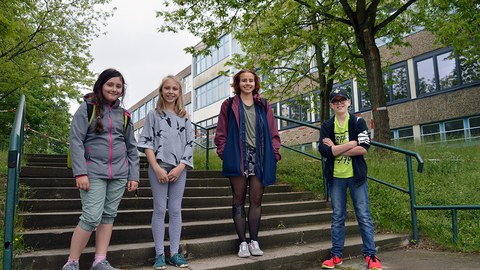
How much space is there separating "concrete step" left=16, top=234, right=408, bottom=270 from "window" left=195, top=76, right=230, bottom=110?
2553 centimetres

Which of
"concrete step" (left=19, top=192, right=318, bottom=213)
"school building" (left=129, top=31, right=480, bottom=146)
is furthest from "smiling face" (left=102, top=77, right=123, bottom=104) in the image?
"school building" (left=129, top=31, right=480, bottom=146)

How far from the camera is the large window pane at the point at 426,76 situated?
16.6 metres

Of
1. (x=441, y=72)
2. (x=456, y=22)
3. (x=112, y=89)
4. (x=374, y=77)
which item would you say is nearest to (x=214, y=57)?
(x=441, y=72)

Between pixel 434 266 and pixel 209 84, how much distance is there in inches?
1216

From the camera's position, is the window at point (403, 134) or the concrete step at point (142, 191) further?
the window at point (403, 134)

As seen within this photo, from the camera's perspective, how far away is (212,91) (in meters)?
33.1

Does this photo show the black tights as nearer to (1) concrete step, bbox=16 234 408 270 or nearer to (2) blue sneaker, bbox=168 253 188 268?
(1) concrete step, bbox=16 234 408 270

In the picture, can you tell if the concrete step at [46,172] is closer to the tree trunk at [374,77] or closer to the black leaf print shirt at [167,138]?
the black leaf print shirt at [167,138]

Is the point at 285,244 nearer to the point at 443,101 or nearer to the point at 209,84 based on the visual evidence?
the point at 443,101

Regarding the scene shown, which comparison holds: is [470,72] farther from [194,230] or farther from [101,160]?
[101,160]

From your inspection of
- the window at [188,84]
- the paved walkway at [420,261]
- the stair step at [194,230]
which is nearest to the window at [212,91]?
the window at [188,84]

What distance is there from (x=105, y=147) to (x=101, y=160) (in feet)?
0.38

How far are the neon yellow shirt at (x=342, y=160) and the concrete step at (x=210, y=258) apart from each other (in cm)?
94

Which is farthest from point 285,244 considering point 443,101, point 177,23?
point 443,101
